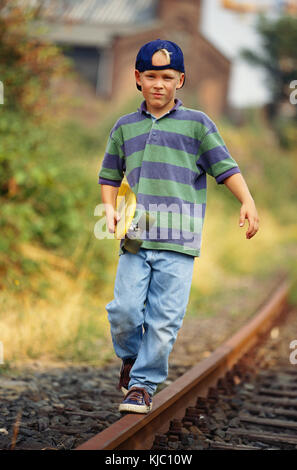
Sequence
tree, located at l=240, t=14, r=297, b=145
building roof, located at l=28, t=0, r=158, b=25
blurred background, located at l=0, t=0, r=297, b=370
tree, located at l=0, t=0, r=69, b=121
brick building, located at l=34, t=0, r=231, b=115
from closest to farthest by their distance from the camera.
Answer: blurred background, located at l=0, t=0, r=297, b=370, tree, located at l=0, t=0, r=69, b=121, brick building, located at l=34, t=0, r=231, b=115, building roof, located at l=28, t=0, r=158, b=25, tree, located at l=240, t=14, r=297, b=145

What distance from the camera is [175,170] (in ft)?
10.0

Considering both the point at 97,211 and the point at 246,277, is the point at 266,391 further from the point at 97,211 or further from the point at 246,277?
the point at 246,277

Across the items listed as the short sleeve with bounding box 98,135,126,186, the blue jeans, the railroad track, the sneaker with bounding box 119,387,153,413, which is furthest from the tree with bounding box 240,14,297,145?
the sneaker with bounding box 119,387,153,413

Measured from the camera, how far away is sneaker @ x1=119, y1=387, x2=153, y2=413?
10.0ft

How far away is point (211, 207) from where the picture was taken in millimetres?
15195

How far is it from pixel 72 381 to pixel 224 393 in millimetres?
992

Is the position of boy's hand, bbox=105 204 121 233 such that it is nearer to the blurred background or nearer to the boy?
the boy

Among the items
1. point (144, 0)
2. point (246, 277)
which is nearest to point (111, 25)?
point (144, 0)

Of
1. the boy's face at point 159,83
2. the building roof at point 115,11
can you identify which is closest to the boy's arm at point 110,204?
the boy's face at point 159,83

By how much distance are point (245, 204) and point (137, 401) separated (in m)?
1.04

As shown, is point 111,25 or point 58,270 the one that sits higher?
point 111,25

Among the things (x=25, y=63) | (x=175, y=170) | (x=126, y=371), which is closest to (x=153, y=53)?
(x=175, y=170)

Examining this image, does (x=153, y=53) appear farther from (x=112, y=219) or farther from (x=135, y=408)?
(x=135, y=408)

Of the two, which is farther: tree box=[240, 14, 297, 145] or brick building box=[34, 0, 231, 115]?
tree box=[240, 14, 297, 145]
